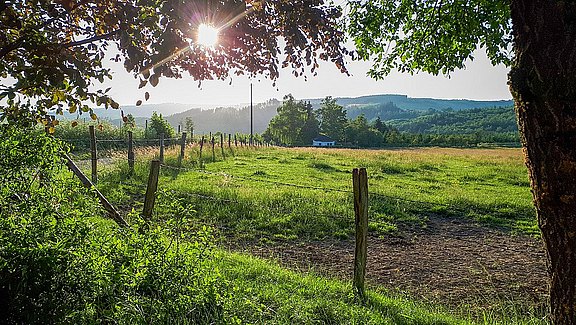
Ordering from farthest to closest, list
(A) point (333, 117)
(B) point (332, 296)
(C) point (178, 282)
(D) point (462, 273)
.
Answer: (A) point (333, 117), (D) point (462, 273), (B) point (332, 296), (C) point (178, 282)

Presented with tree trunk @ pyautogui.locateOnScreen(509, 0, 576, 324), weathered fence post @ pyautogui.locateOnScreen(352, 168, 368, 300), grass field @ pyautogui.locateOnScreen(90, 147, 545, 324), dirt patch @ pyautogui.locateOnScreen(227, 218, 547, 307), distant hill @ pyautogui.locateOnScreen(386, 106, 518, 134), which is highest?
distant hill @ pyautogui.locateOnScreen(386, 106, 518, 134)

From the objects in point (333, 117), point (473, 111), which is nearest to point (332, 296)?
point (333, 117)

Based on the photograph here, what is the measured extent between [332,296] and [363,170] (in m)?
1.76

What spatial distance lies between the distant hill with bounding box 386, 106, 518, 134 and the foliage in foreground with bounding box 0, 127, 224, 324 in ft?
502

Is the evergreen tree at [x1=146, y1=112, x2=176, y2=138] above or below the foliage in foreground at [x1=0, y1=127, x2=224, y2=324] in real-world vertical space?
above

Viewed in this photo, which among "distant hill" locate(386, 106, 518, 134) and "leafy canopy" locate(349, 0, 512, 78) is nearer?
"leafy canopy" locate(349, 0, 512, 78)

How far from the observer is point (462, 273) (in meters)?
7.19

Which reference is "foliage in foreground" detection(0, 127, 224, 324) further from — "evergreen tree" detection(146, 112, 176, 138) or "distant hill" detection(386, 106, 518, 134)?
"distant hill" detection(386, 106, 518, 134)

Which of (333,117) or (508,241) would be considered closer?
(508,241)

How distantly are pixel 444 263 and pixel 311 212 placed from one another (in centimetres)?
372

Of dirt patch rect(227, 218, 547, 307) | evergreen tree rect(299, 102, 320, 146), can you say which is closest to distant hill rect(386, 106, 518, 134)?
evergreen tree rect(299, 102, 320, 146)

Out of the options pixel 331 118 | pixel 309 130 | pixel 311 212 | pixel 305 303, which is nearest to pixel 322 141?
pixel 309 130

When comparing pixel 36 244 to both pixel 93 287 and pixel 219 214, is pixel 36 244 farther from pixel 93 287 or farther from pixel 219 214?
pixel 219 214

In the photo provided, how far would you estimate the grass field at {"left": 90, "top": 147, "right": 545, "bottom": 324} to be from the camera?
4246 mm
